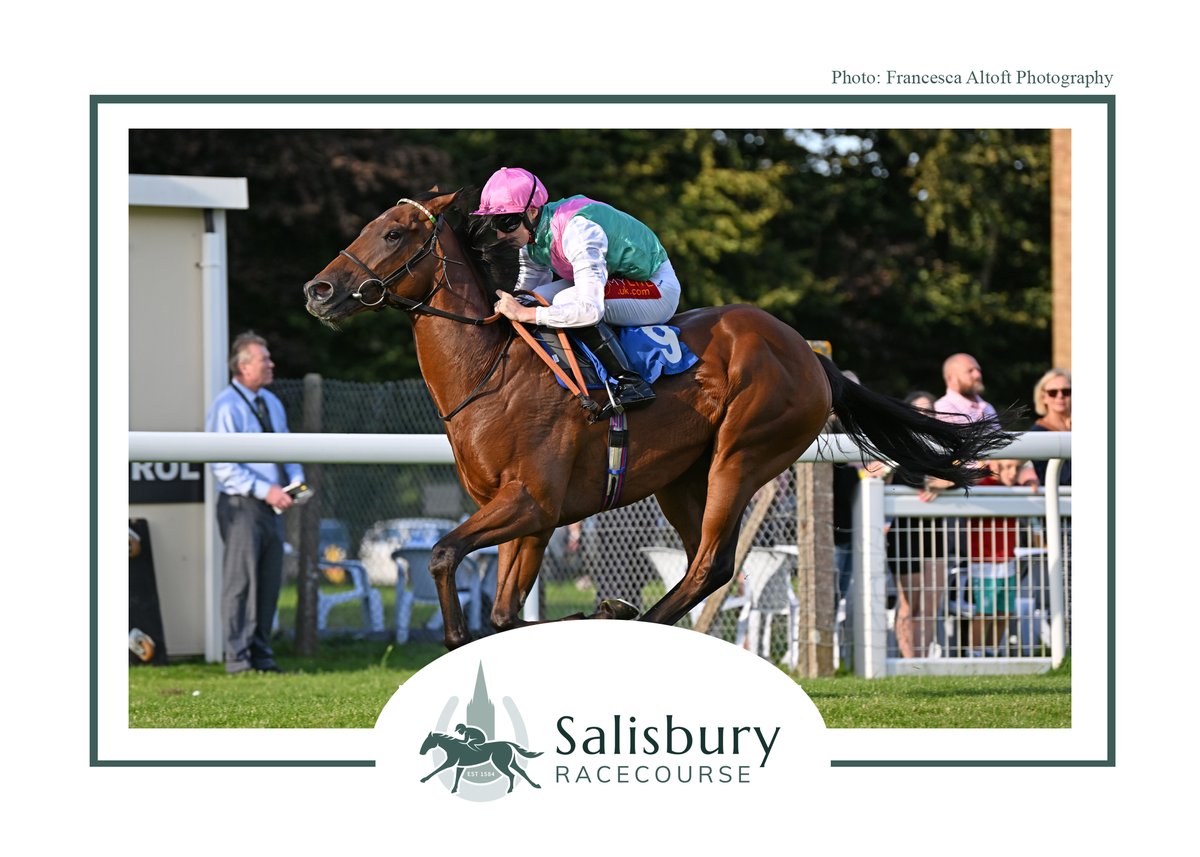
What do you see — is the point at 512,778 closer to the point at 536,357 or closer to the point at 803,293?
the point at 536,357

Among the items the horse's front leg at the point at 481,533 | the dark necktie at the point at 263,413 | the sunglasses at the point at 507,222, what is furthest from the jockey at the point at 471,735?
the dark necktie at the point at 263,413

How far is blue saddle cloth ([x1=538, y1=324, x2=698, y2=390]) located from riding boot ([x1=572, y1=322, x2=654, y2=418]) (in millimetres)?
33

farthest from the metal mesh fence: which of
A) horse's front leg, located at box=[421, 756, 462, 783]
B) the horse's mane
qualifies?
horse's front leg, located at box=[421, 756, 462, 783]

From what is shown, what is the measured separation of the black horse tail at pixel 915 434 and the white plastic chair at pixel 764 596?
2619 millimetres

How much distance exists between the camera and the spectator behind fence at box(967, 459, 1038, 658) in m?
8.11

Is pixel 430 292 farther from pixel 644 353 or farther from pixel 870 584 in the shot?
pixel 870 584

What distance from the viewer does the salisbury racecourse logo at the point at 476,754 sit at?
187 inches

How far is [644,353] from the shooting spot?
5.59 m

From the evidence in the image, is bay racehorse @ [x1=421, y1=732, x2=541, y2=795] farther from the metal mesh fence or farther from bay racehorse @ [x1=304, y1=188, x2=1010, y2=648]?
the metal mesh fence

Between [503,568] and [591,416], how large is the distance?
0.71 m

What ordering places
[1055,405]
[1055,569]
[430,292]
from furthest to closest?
[1055,405]
[1055,569]
[430,292]

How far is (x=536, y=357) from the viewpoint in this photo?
18.1 ft

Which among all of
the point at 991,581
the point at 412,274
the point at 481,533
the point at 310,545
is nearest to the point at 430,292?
the point at 412,274

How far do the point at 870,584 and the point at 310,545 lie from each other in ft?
12.5
